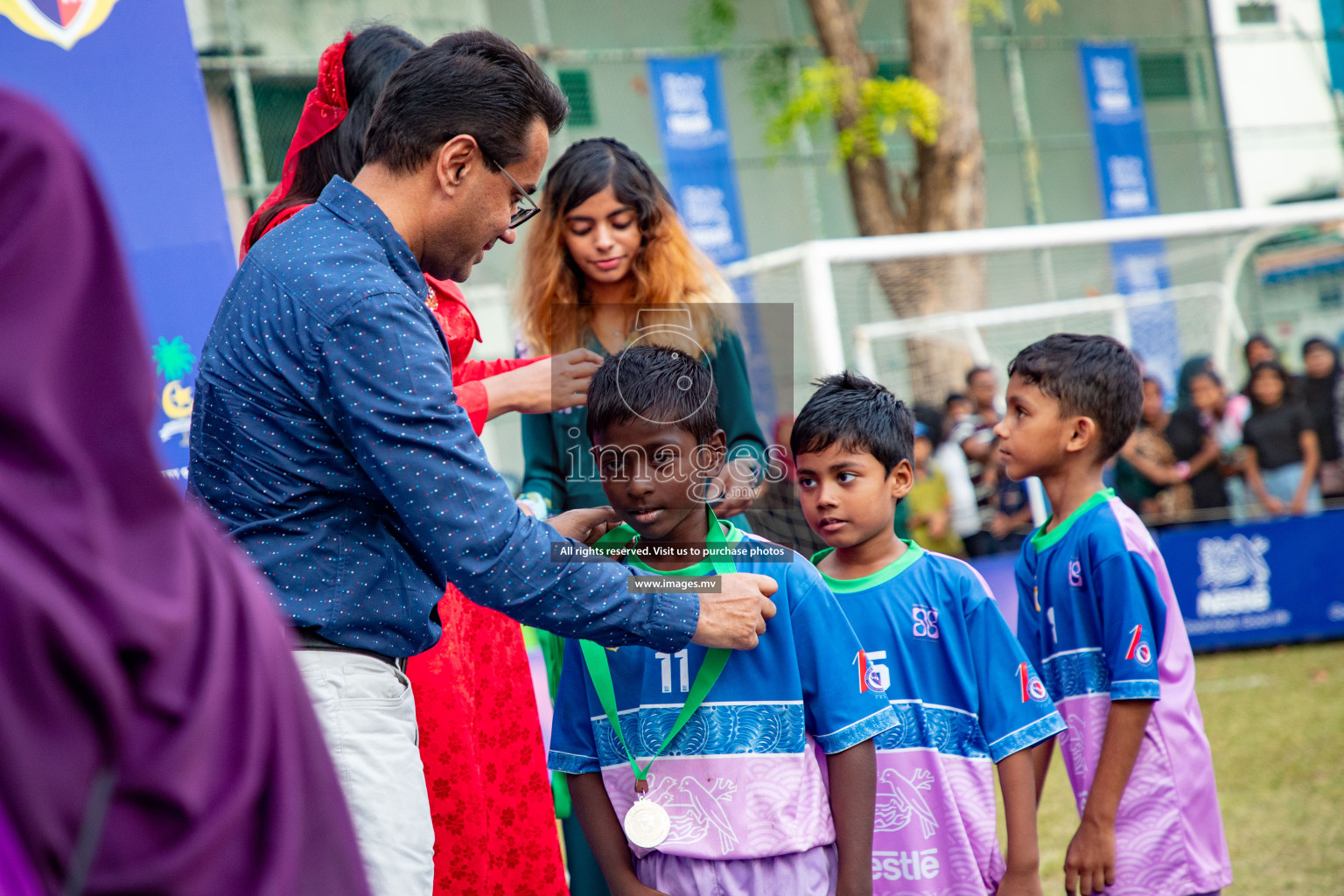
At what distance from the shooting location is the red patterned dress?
92.8 inches


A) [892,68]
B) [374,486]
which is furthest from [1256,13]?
[374,486]

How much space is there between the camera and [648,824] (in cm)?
208

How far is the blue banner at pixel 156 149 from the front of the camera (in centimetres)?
314

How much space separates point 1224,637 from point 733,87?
8311 millimetres

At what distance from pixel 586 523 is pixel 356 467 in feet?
2.05

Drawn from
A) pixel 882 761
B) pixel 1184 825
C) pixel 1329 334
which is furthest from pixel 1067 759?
pixel 1329 334

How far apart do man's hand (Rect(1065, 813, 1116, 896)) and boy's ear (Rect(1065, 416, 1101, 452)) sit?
0.81 m

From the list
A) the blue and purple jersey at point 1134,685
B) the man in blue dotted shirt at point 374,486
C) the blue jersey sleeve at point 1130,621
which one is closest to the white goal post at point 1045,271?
the blue and purple jersey at point 1134,685

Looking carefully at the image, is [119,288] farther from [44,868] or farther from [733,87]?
[733,87]

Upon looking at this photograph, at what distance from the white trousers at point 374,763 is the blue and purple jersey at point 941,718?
96 centimetres

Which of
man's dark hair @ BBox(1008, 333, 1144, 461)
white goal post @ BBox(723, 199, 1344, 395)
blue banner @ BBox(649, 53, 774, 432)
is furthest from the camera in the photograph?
blue banner @ BBox(649, 53, 774, 432)

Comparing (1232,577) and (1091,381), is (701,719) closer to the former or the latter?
(1091,381)

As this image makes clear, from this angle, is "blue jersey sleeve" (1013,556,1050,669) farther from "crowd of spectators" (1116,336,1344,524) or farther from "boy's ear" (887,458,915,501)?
"crowd of spectators" (1116,336,1344,524)

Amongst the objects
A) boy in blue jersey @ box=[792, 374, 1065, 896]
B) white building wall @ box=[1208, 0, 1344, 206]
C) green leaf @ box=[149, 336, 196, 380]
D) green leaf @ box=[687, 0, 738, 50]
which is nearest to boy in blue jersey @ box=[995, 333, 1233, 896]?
boy in blue jersey @ box=[792, 374, 1065, 896]
